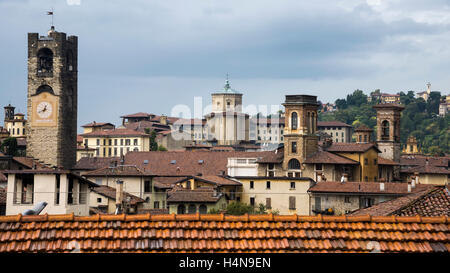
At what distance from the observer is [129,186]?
209ft

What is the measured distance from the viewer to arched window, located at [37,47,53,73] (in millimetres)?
96694

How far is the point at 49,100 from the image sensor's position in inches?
3780

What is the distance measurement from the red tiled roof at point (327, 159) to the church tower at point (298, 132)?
3.07 feet

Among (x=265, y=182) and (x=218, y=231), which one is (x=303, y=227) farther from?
(x=265, y=182)

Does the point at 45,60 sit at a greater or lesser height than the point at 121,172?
greater

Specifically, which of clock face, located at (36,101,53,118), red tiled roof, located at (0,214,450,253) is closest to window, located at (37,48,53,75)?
clock face, located at (36,101,53,118)

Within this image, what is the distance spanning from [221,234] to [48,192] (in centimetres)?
2073

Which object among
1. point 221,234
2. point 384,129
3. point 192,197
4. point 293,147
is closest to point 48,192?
point 221,234

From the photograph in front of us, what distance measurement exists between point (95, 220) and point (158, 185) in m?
52.1

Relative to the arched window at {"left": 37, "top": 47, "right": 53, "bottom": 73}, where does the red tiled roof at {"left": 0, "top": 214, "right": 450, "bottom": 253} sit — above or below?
below

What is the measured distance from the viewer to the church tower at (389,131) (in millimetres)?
99750

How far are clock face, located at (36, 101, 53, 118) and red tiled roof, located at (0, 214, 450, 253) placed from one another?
8148 centimetres

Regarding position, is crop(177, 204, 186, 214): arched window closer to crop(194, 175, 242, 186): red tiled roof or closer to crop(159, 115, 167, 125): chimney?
crop(194, 175, 242, 186): red tiled roof

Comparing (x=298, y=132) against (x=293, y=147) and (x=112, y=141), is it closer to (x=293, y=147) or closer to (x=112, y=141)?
(x=293, y=147)
